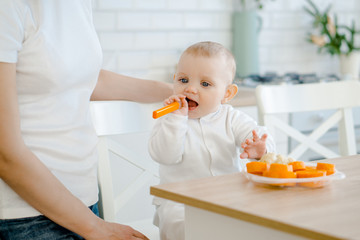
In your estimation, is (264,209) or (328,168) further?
(328,168)

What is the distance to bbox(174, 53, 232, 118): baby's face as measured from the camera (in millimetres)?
1453

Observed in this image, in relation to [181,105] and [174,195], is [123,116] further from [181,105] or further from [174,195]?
[174,195]

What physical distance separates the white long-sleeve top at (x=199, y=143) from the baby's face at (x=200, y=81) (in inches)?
1.9

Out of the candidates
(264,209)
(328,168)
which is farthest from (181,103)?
(264,209)

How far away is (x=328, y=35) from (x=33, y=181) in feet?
8.86

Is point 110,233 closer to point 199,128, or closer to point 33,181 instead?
point 33,181

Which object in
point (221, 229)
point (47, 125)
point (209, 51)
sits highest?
point (209, 51)

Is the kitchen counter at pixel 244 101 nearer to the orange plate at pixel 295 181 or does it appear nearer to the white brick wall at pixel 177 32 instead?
the white brick wall at pixel 177 32

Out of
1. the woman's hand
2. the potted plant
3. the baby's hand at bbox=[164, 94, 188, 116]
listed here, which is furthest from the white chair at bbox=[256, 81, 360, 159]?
the potted plant

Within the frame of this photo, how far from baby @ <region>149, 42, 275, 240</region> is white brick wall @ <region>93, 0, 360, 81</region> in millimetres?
1417

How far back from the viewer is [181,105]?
140cm

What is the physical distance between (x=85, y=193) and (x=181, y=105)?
316 mm

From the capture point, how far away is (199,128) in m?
1.49

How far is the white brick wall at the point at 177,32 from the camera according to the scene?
287 cm
